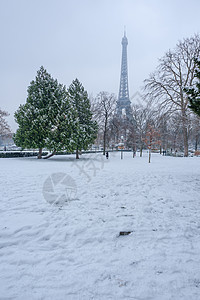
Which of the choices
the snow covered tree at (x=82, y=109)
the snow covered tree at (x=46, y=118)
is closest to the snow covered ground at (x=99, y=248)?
the snow covered tree at (x=46, y=118)

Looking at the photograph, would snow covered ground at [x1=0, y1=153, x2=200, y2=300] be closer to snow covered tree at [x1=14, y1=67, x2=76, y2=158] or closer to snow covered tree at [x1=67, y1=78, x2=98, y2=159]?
snow covered tree at [x1=14, y1=67, x2=76, y2=158]

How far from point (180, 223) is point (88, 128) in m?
17.8

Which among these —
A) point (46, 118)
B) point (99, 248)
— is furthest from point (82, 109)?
point (99, 248)

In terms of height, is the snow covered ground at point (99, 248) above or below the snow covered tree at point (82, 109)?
below

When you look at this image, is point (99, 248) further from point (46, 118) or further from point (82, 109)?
point (82, 109)

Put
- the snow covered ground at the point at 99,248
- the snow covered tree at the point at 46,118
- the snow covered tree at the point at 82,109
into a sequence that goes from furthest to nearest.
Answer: the snow covered tree at the point at 82,109 → the snow covered tree at the point at 46,118 → the snow covered ground at the point at 99,248

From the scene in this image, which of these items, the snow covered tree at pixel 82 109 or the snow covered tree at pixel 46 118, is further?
the snow covered tree at pixel 82 109

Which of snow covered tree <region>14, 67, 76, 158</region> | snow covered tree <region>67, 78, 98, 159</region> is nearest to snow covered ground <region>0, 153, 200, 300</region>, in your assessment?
snow covered tree <region>14, 67, 76, 158</region>

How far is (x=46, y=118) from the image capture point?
1691 centimetres

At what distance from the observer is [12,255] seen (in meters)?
2.45

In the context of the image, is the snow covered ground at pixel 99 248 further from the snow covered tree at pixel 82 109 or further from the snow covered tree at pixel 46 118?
the snow covered tree at pixel 82 109

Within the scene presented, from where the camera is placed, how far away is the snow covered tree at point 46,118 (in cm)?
1686

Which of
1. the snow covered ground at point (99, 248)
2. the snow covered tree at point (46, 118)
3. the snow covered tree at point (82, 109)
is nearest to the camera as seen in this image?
the snow covered ground at point (99, 248)

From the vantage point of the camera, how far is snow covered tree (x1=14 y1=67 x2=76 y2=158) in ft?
55.3
